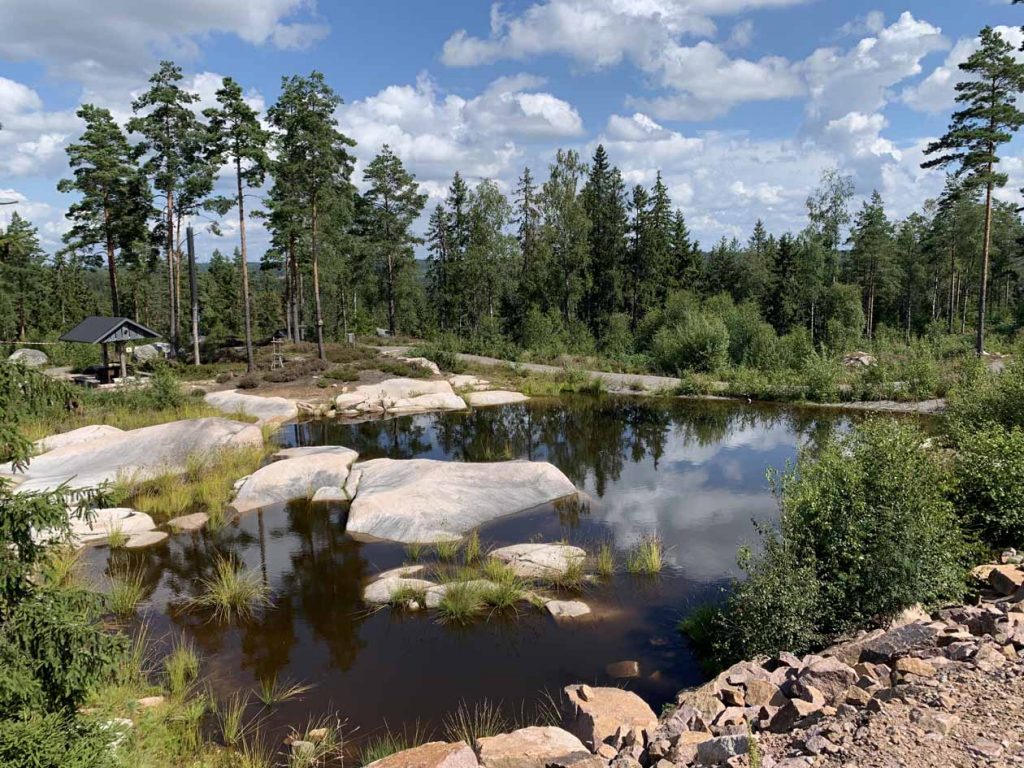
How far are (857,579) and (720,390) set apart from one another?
21470 millimetres

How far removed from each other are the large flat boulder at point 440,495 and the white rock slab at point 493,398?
11.6 meters

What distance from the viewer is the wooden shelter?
25045 millimetres

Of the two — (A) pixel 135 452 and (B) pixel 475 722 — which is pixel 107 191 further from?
(B) pixel 475 722

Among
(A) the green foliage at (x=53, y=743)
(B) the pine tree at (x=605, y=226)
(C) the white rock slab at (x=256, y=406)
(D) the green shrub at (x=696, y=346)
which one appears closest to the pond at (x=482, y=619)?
(A) the green foliage at (x=53, y=743)

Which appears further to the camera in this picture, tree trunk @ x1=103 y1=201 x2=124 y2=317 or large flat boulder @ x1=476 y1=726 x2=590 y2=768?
tree trunk @ x1=103 y1=201 x2=124 y2=317

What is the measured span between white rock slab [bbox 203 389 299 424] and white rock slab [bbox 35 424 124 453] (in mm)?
4722

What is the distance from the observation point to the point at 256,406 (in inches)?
909

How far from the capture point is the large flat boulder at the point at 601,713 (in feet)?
20.5

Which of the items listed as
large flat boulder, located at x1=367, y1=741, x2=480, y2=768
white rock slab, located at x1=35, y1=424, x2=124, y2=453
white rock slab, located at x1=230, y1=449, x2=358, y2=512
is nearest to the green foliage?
large flat boulder, located at x1=367, y1=741, x2=480, y2=768

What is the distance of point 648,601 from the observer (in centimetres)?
962

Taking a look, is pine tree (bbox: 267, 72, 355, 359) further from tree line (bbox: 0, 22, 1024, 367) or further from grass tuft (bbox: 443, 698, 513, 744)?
grass tuft (bbox: 443, 698, 513, 744)

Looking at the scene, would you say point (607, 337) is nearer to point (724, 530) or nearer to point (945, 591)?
point (724, 530)

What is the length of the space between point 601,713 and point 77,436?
15.8 meters

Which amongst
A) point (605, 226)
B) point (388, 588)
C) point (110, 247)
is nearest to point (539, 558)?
point (388, 588)
